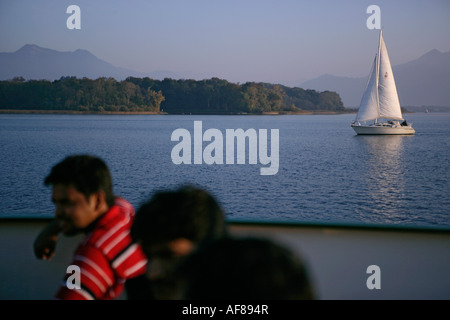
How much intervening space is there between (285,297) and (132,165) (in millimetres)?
20880

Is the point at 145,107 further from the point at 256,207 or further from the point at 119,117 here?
the point at 256,207

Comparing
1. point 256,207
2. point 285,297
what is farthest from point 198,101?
point 285,297

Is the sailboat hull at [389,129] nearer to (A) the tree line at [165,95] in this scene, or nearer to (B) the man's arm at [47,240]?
(A) the tree line at [165,95]

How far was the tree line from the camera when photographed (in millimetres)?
37094

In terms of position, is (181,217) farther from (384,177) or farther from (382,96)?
(382,96)

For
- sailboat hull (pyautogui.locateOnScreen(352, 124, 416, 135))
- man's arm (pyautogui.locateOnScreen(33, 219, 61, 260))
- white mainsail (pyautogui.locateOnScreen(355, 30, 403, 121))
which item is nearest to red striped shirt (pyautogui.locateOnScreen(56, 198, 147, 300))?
man's arm (pyautogui.locateOnScreen(33, 219, 61, 260))

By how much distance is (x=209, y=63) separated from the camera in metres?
41.8

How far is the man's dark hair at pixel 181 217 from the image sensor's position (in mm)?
738

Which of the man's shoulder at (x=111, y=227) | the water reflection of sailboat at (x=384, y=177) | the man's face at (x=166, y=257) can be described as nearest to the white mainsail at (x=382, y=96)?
the water reflection of sailboat at (x=384, y=177)

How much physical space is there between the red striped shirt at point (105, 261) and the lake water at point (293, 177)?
403 cm

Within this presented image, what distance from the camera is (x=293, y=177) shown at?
59.6 ft

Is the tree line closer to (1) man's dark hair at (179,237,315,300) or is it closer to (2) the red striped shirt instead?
(2) the red striped shirt

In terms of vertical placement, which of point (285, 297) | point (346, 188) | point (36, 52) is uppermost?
point (36, 52)

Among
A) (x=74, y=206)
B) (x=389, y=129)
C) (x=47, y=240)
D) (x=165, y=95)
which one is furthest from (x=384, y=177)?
(x=165, y=95)
